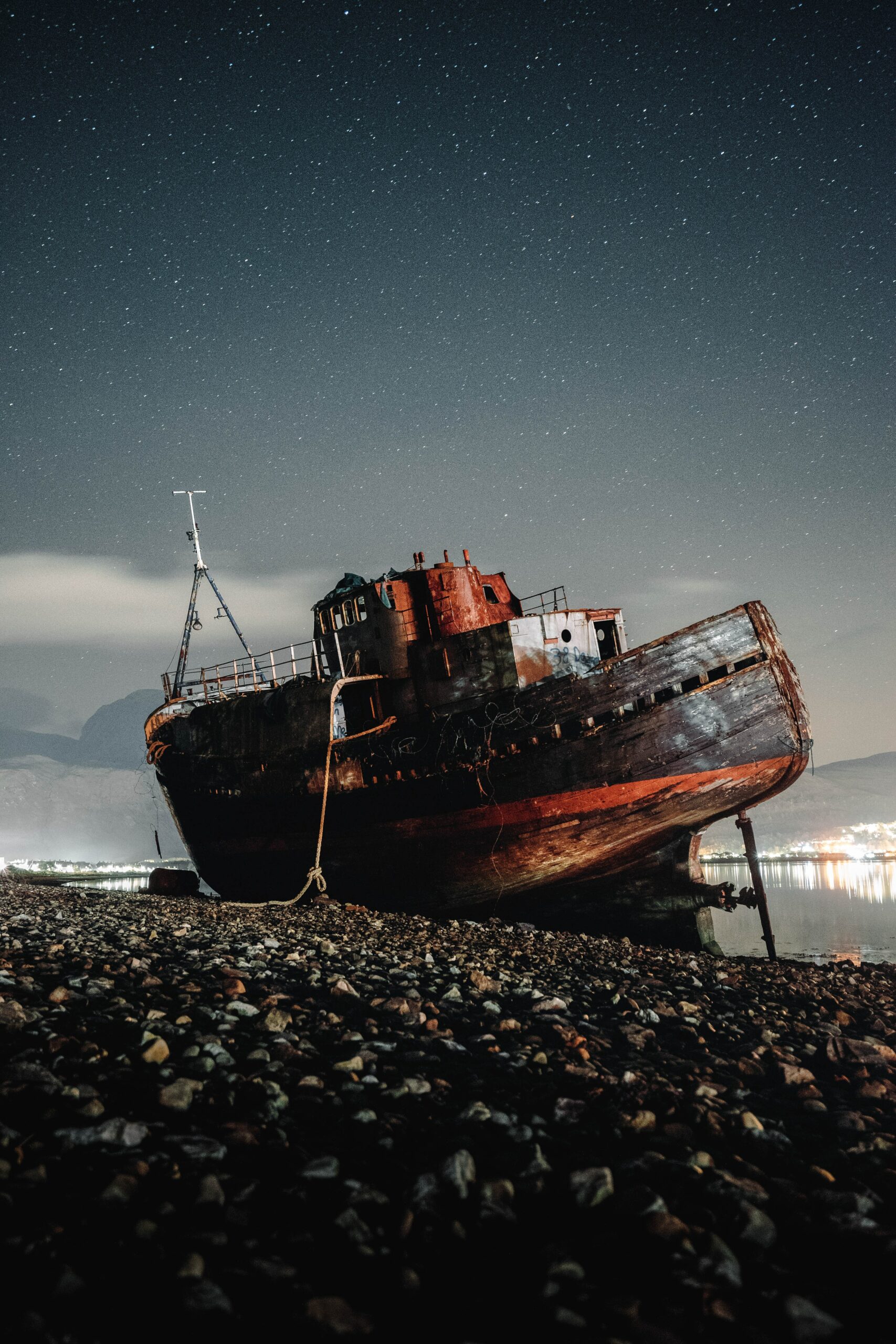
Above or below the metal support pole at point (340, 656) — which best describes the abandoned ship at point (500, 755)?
below

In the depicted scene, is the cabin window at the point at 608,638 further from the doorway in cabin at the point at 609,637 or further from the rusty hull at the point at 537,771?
the rusty hull at the point at 537,771

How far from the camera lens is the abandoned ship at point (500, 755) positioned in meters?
13.6

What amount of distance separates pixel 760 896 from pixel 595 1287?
1470 cm

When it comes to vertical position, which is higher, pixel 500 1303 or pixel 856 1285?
pixel 500 1303

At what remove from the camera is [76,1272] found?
2.13m

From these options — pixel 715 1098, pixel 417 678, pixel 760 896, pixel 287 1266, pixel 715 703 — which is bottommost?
pixel 760 896

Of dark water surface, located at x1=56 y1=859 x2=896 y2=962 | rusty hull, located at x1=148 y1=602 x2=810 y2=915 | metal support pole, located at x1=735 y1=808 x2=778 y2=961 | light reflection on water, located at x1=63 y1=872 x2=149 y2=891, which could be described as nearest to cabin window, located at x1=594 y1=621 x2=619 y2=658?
rusty hull, located at x1=148 y1=602 x2=810 y2=915

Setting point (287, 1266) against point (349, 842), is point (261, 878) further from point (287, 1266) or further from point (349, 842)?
point (287, 1266)

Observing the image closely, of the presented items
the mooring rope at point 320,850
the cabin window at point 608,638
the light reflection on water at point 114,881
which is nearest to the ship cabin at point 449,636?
the cabin window at point 608,638

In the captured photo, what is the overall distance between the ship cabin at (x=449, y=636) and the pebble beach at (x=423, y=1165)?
916 cm

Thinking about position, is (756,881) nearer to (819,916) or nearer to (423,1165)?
(423,1165)

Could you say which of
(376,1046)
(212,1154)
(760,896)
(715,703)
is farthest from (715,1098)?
(760,896)

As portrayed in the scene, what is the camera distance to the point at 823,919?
3866cm

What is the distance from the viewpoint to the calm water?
2605 cm
